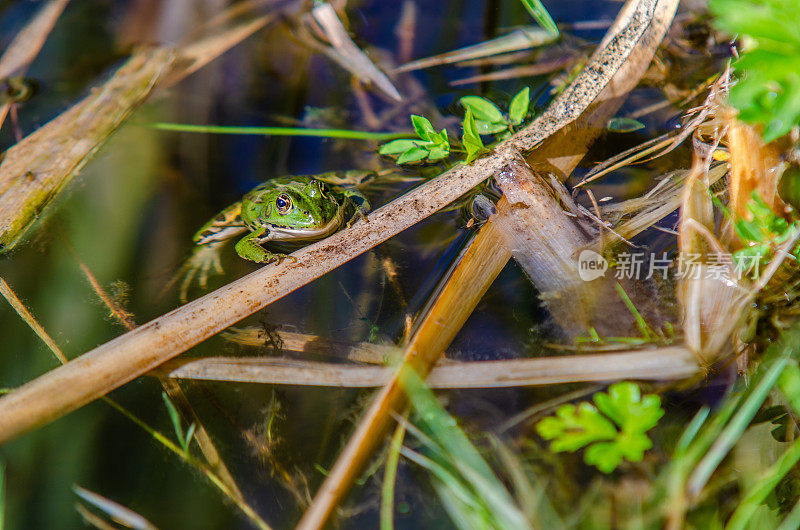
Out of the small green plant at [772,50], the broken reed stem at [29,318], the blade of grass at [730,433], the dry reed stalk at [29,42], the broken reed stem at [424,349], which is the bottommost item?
the blade of grass at [730,433]

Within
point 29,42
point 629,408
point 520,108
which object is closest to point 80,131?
point 29,42

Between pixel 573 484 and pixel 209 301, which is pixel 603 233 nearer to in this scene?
pixel 573 484

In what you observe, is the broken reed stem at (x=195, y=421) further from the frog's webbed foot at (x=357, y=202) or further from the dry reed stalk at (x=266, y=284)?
the frog's webbed foot at (x=357, y=202)

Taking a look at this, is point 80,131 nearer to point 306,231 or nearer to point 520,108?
point 306,231

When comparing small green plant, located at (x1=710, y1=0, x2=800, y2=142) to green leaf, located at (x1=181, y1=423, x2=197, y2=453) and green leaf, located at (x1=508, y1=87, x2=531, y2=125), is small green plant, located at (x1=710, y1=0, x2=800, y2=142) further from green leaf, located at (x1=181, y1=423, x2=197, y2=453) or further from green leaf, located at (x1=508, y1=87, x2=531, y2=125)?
green leaf, located at (x1=181, y1=423, x2=197, y2=453)

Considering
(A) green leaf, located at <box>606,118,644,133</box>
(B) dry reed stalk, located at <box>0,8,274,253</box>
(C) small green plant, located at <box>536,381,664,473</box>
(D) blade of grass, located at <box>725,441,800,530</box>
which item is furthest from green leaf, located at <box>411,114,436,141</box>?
(B) dry reed stalk, located at <box>0,8,274,253</box>

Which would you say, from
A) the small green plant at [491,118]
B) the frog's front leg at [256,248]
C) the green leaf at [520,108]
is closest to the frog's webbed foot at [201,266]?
the frog's front leg at [256,248]
